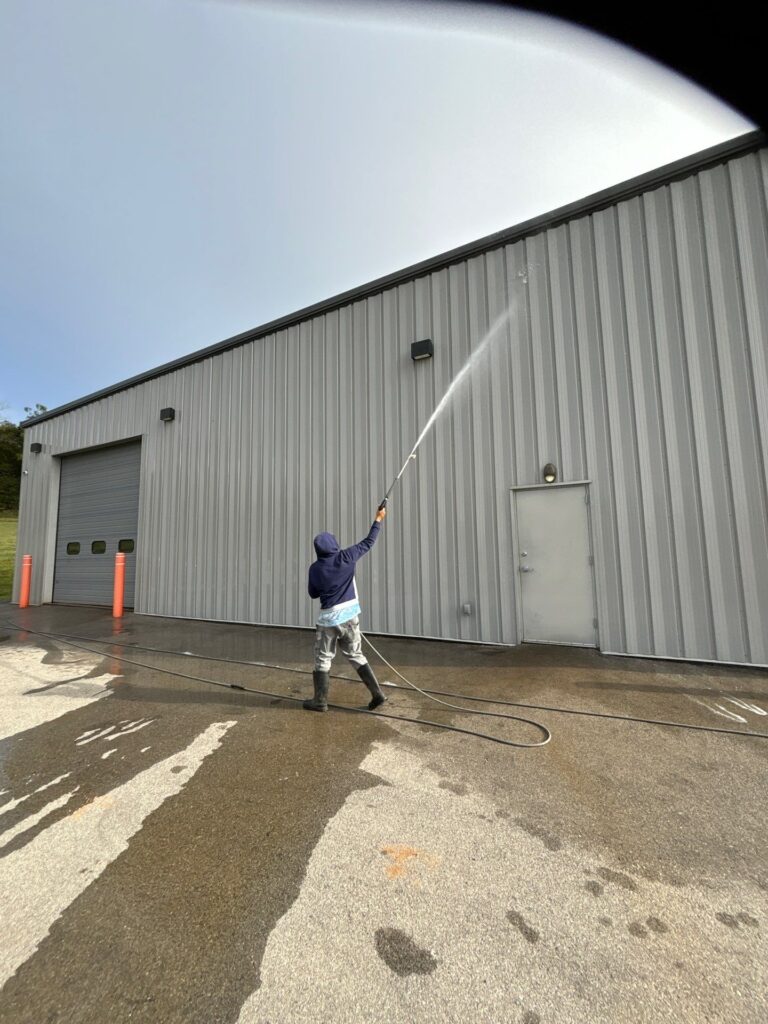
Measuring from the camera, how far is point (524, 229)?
6188 mm

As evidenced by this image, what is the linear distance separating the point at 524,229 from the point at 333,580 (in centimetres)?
591

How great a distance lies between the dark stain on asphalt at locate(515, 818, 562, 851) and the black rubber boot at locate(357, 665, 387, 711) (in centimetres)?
172

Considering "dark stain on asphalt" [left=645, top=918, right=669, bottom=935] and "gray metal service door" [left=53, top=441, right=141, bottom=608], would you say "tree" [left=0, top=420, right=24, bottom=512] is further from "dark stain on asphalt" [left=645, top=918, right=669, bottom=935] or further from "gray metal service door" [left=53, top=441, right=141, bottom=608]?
"dark stain on asphalt" [left=645, top=918, right=669, bottom=935]

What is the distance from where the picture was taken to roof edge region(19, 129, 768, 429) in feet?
16.7

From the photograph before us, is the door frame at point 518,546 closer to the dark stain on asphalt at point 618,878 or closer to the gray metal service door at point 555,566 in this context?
the gray metal service door at point 555,566

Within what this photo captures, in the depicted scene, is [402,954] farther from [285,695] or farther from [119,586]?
[119,586]

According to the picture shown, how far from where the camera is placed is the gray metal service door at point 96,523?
36.1 ft

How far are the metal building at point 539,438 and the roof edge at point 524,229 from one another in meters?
0.03

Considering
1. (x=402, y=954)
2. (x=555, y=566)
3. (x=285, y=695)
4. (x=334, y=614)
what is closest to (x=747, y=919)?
(x=402, y=954)

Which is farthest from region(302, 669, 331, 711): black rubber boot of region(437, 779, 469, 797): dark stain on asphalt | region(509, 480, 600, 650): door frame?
region(509, 480, 600, 650): door frame

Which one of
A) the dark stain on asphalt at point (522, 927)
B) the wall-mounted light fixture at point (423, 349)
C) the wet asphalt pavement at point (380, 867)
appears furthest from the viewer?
the wall-mounted light fixture at point (423, 349)

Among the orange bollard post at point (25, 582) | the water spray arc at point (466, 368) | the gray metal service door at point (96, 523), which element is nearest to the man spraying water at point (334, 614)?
the water spray arc at point (466, 368)

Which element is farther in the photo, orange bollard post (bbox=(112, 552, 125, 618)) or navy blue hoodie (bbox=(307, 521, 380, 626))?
orange bollard post (bbox=(112, 552, 125, 618))

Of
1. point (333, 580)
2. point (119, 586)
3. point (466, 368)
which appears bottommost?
point (119, 586)
